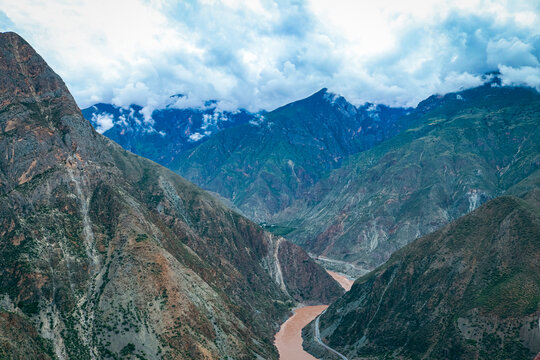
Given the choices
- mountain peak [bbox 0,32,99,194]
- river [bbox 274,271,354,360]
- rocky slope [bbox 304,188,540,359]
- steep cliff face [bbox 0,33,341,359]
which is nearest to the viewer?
steep cliff face [bbox 0,33,341,359]

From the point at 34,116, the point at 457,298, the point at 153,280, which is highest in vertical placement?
the point at 34,116

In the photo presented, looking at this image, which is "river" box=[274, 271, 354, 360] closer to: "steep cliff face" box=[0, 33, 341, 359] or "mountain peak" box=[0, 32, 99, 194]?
"steep cliff face" box=[0, 33, 341, 359]

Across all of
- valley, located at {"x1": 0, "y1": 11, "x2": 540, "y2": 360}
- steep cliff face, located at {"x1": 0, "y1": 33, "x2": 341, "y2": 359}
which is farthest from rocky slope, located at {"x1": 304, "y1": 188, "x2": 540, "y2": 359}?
steep cliff face, located at {"x1": 0, "y1": 33, "x2": 341, "y2": 359}

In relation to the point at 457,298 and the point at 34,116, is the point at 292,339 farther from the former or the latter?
the point at 34,116

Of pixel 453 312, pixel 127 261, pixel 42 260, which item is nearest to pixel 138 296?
pixel 127 261

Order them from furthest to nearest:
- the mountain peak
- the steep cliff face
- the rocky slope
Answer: the mountain peak, the rocky slope, the steep cliff face

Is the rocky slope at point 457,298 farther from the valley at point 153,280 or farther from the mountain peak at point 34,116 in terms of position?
the mountain peak at point 34,116

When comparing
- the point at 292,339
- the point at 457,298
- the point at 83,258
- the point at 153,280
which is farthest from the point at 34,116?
the point at 457,298
